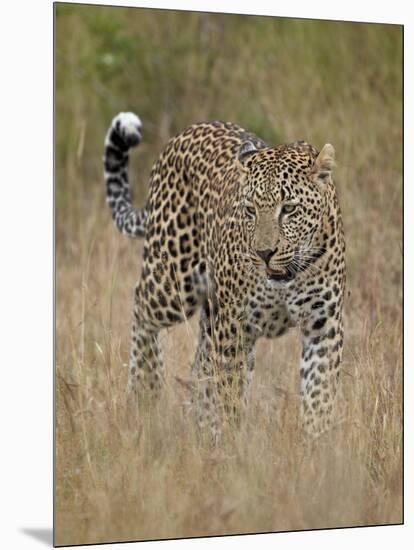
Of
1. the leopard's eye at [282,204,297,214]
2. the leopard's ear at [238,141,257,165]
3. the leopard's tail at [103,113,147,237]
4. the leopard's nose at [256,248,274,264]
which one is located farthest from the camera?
the leopard's tail at [103,113,147,237]

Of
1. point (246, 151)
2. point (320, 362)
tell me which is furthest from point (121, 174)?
point (320, 362)

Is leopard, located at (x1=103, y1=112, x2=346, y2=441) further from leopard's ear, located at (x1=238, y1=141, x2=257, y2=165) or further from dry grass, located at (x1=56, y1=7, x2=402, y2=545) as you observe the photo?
dry grass, located at (x1=56, y1=7, x2=402, y2=545)

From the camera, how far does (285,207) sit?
637cm

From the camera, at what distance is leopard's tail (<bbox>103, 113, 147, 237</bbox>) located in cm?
722

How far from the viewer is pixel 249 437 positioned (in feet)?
21.2

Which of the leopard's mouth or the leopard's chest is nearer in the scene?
the leopard's mouth

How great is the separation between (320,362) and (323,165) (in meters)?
0.90

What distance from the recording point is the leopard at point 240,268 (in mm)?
6395

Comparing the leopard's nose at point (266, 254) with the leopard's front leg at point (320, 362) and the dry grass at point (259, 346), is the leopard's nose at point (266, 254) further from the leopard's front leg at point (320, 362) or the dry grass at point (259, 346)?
the dry grass at point (259, 346)

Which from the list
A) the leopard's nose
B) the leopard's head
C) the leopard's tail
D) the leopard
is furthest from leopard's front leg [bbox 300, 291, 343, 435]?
the leopard's tail

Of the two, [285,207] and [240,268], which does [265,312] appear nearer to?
[240,268]

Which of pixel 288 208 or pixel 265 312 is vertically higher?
pixel 288 208

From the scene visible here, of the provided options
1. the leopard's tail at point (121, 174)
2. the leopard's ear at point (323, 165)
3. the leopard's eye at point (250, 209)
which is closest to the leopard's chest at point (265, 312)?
the leopard's eye at point (250, 209)
